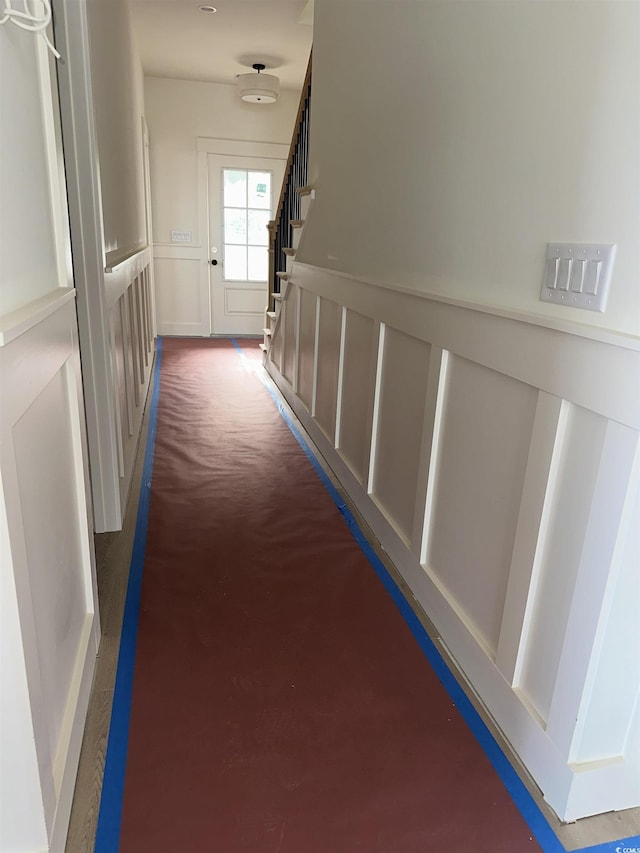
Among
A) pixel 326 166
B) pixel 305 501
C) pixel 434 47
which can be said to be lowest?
pixel 305 501

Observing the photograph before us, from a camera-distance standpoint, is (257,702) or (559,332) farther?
(257,702)

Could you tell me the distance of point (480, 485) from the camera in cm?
154

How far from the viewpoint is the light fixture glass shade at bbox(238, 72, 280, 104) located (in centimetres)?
519

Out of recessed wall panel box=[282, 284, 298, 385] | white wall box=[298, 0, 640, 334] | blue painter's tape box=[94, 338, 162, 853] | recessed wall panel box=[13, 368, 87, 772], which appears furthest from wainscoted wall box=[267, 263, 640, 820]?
recessed wall panel box=[282, 284, 298, 385]

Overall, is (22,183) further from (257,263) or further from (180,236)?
(257,263)

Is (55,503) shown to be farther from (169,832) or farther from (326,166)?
(326,166)

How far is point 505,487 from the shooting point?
1.43 meters

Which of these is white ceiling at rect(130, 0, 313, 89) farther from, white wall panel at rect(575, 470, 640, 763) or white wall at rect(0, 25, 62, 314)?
white wall panel at rect(575, 470, 640, 763)

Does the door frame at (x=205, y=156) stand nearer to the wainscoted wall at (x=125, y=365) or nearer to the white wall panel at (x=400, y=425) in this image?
the wainscoted wall at (x=125, y=365)

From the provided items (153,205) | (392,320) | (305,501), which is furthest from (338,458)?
(153,205)

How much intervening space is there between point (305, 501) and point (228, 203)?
16.1 ft

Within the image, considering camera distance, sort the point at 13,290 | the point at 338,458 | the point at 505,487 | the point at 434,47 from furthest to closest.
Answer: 1. the point at 338,458
2. the point at 434,47
3. the point at 505,487
4. the point at 13,290

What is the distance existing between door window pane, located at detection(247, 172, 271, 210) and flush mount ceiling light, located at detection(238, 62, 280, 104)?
1177mm

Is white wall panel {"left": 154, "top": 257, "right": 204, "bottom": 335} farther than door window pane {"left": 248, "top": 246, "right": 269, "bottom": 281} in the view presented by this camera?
No
